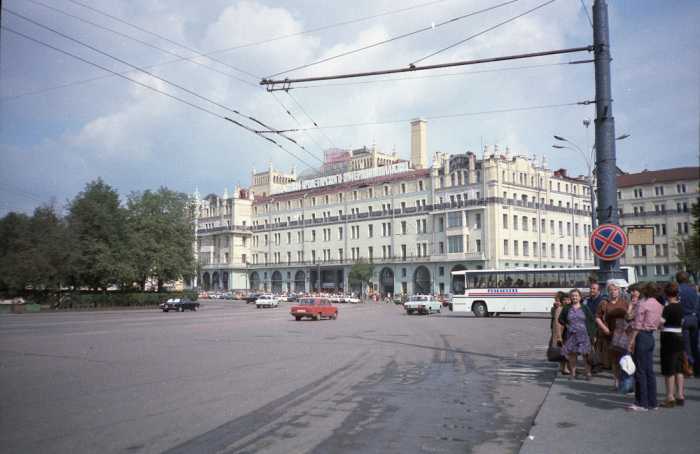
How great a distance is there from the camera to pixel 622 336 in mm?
8648

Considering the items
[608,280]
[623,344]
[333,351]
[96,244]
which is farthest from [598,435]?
[96,244]

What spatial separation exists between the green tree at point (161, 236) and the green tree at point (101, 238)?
67.9 inches

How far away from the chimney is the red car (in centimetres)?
5835

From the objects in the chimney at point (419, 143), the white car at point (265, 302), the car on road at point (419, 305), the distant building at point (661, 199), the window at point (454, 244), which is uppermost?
the chimney at point (419, 143)

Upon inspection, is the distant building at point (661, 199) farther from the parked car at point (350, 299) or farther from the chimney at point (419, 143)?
the chimney at point (419, 143)

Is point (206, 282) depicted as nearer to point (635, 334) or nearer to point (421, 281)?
point (421, 281)

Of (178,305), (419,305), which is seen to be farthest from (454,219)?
(178,305)

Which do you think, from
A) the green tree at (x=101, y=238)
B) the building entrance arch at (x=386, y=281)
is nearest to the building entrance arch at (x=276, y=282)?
the building entrance arch at (x=386, y=281)

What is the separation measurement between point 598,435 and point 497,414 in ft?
5.46

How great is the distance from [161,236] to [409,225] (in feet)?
116

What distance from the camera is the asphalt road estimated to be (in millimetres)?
6309

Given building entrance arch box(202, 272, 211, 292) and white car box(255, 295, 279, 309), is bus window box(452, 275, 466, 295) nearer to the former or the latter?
white car box(255, 295, 279, 309)

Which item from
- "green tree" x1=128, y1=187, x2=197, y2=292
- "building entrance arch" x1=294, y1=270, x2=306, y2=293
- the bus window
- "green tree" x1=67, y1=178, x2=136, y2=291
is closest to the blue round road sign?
the bus window

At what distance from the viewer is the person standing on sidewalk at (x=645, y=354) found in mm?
7469
